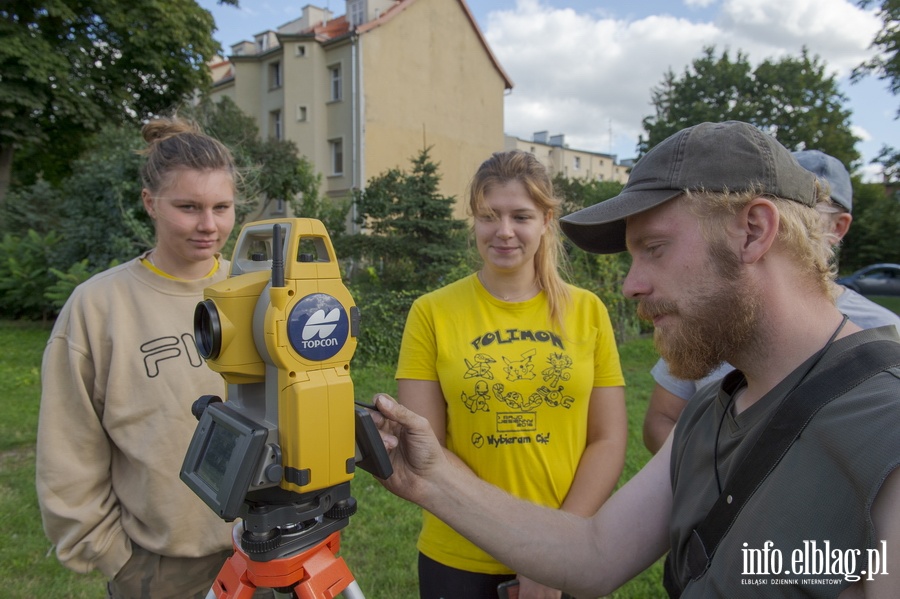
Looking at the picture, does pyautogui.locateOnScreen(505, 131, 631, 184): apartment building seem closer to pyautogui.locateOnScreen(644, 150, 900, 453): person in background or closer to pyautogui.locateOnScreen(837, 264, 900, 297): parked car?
pyautogui.locateOnScreen(837, 264, 900, 297): parked car

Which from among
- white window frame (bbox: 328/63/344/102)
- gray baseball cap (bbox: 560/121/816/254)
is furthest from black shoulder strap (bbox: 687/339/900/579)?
white window frame (bbox: 328/63/344/102)

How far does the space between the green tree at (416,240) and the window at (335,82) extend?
1213 centimetres

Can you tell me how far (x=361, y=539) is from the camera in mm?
3938

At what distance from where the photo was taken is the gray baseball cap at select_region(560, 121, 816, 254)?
1354 millimetres

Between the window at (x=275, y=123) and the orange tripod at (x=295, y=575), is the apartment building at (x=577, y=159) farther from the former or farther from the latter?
the orange tripod at (x=295, y=575)

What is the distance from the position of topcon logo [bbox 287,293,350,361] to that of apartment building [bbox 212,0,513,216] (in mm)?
20587

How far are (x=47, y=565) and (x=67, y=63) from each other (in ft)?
52.4

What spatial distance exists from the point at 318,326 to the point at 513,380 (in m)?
1.09

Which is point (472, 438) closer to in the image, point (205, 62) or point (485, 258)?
point (485, 258)

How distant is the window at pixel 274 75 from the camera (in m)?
25.3

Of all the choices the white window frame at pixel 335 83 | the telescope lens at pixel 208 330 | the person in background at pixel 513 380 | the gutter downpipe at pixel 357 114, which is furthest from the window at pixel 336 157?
the telescope lens at pixel 208 330

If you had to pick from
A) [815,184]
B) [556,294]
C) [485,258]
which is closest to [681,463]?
[815,184]

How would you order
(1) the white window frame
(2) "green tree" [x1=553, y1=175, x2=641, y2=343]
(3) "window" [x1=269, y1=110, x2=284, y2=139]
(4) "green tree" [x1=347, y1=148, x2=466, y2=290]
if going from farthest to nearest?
(3) "window" [x1=269, y1=110, x2=284, y2=139] < (1) the white window frame < (4) "green tree" [x1=347, y1=148, x2=466, y2=290] < (2) "green tree" [x1=553, y1=175, x2=641, y2=343]

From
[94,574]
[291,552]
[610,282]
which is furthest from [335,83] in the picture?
[291,552]
